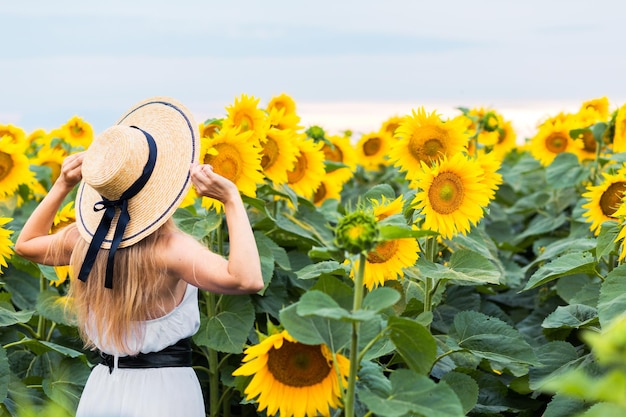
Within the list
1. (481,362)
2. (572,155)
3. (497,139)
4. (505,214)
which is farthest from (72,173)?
(497,139)

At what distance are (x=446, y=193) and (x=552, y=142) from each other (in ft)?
8.58

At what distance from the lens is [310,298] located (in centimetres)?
212

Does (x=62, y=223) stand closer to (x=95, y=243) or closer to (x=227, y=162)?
(x=227, y=162)

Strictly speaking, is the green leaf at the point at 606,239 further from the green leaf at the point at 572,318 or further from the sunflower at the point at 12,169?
the sunflower at the point at 12,169

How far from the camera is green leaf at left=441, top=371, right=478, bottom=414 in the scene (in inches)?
110

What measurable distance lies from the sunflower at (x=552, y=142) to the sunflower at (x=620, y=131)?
0.90m

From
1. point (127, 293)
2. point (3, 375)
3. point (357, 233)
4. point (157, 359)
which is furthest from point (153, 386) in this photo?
point (357, 233)

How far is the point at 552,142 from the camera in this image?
5.48 meters

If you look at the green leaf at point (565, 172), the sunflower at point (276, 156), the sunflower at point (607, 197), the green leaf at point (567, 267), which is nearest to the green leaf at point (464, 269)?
the green leaf at point (567, 267)

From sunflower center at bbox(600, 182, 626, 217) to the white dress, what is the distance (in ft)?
5.35

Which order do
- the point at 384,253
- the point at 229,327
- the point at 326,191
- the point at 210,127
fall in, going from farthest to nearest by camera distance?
the point at 326,191, the point at 210,127, the point at 229,327, the point at 384,253

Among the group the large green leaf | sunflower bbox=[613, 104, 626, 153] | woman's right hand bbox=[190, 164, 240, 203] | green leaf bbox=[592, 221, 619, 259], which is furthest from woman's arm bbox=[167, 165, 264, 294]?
sunflower bbox=[613, 104, 626, 153]

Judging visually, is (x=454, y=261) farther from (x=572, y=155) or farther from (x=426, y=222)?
(x=572, y=155)

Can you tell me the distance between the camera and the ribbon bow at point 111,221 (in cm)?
274
